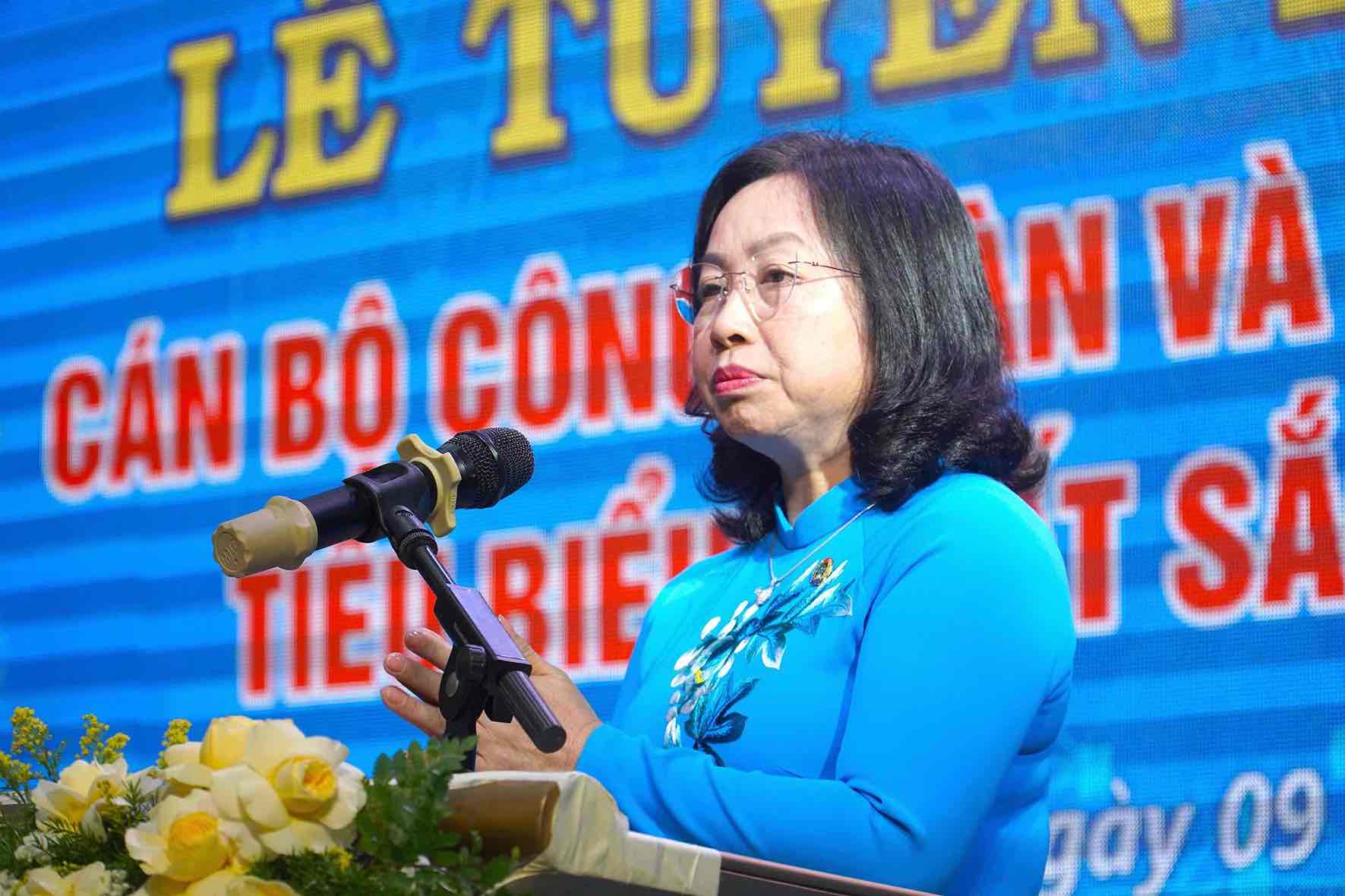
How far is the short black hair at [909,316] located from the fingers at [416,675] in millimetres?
563

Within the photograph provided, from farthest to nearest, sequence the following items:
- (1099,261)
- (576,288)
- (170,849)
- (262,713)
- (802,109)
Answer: (262,713)
(576,288)
(802,109)
(1099,261)
(170,849)

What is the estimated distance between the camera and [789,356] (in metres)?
1.87

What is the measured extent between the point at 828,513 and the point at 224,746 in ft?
3.15

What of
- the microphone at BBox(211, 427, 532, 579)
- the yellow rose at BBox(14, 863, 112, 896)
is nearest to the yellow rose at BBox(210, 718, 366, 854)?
the yellow rose at BBox(14, 863, 112, 896)

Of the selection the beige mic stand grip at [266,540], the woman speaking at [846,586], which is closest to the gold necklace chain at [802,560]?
the woman speaking at [846,586]

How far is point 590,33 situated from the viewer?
306 centimetres

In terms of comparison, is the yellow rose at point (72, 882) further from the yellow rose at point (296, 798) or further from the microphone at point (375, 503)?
the microphone at point (375, 503)

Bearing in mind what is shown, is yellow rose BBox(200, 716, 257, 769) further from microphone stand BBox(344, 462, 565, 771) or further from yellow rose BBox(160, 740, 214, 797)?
microphone stand BBox(344, 462, 565, 771)

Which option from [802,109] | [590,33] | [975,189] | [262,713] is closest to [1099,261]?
[975,189]

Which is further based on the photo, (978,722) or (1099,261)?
(1099,261)

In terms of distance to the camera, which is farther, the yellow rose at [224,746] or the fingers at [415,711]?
the fingers at [415,711]

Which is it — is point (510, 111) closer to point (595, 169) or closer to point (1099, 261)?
point (595, 169)

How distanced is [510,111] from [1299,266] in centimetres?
145

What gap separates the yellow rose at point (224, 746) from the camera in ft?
3.40
